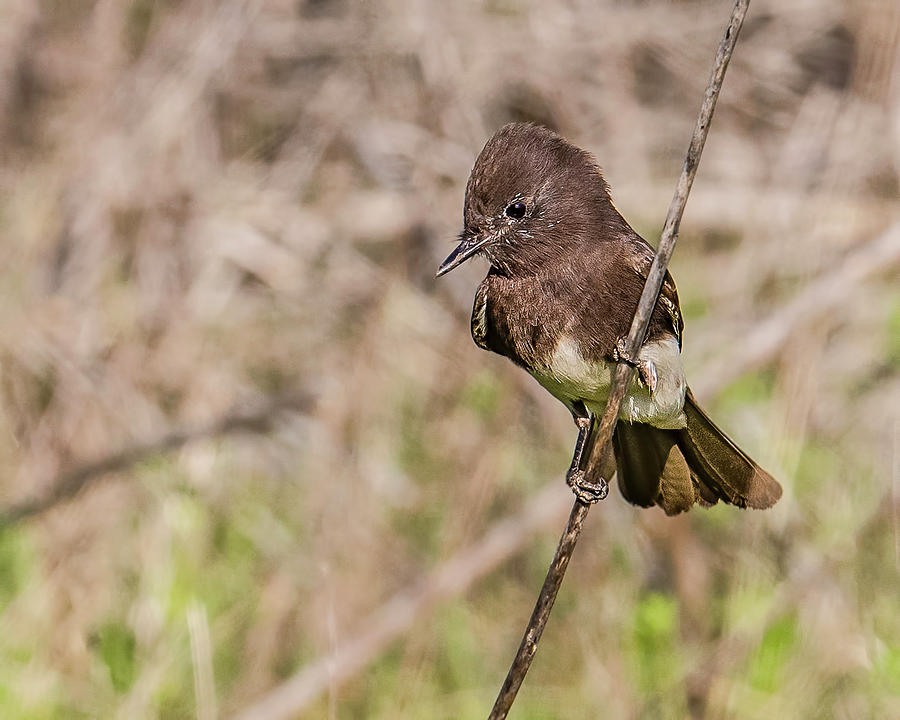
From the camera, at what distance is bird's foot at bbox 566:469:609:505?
99.9 inches

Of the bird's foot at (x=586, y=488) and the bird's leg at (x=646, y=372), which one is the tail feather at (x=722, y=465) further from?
the bird's foot at (x=586, y=488)

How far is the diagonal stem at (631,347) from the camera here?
2.07 meters

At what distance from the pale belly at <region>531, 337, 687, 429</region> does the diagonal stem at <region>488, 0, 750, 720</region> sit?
46 cm

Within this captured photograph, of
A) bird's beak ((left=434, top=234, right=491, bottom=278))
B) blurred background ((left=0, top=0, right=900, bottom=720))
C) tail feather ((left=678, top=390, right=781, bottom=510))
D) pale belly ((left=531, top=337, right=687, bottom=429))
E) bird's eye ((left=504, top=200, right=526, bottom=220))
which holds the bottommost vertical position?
blurred background ((left=0, top=0, right=900, bottom=720))

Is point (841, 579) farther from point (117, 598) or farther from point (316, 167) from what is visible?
point (316, 167)

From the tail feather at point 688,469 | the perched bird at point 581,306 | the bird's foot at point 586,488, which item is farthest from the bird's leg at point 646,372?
the bird's foot at point 586,488

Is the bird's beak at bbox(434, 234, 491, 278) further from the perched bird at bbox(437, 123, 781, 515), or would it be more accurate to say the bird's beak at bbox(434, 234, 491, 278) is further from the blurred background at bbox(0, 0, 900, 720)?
the blurred background at bbox(0, 0, 900, 720)

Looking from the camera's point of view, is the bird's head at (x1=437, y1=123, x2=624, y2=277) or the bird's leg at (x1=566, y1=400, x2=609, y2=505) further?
the bird's head at (x1=437, y1=123, x2=624, y2=277)

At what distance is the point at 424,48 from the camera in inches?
214

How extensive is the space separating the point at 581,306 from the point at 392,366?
2481 millimetres

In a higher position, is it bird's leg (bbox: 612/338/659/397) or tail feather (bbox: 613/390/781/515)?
bird's leg (bbox: 612/338/659/397)

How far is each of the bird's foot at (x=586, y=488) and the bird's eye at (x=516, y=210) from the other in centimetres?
62

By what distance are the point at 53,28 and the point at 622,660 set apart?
4.19 m

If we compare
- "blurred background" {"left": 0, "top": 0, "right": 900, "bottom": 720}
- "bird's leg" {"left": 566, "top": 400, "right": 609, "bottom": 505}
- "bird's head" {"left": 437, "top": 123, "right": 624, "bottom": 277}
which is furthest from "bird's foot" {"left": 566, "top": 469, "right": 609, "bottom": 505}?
"blurred background" {"left": 0, "top": 0, "right": 900, "bottom": 720}
